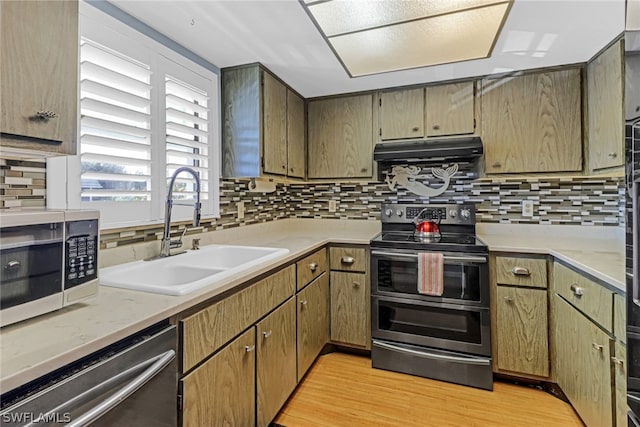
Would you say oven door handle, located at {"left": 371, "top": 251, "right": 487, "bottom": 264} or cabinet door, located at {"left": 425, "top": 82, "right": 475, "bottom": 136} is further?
A: cabinet door, located at {"left": 425, "top": 82, "right": 475, "bottom": 136}

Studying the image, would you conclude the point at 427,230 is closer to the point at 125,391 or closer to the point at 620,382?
the point at 620,382

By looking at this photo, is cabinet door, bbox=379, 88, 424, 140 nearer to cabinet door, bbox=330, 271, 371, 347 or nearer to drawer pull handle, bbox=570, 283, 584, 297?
cabinet door, bbox=330, 271, 371, 347

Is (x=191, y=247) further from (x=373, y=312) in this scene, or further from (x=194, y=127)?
(x=373, y=312)

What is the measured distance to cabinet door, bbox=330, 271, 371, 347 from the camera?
2.29 meters

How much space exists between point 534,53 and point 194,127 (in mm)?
2172

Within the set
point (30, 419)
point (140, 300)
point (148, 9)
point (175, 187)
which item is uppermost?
point (148, 9)

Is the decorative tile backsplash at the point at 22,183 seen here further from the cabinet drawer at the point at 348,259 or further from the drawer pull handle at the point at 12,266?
the cabinet drawer at the point at 348,259

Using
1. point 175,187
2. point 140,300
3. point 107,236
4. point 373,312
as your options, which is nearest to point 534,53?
point 373,312

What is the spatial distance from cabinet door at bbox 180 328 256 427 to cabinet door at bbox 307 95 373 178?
5.54 feet

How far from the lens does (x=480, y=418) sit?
171 cm

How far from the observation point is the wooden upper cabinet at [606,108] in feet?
5.71

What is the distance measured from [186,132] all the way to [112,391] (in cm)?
142

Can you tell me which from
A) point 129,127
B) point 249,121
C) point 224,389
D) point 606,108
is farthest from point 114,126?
point 606,108

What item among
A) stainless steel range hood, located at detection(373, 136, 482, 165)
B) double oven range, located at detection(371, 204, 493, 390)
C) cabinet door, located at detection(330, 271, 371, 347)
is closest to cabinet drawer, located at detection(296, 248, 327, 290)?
cabinet door, located at detection(330, 271, 371, 347)
